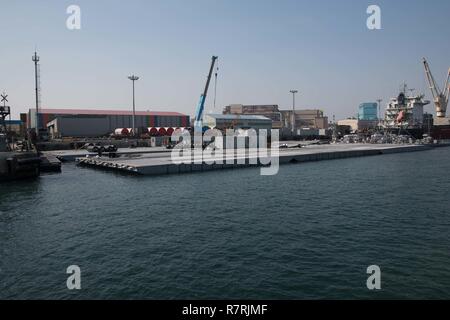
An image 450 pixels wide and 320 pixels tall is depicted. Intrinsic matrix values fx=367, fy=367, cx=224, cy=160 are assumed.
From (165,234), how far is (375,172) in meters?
47.8

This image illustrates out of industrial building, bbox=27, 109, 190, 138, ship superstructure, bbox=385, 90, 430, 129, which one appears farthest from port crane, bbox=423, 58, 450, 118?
industrial building, bbox=27, 109, 190, 138

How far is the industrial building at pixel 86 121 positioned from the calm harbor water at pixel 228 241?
356 ft

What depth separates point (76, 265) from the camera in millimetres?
21547

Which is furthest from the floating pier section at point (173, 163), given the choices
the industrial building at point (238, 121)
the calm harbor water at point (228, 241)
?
the industrial building at point (238, 121)

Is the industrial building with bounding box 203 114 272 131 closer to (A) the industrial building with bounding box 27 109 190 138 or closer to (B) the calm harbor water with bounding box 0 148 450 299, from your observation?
(A) the industrial building with bounding box 27 109 190 138

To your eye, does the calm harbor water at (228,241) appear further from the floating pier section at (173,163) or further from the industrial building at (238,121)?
the industrial building at (238,121)

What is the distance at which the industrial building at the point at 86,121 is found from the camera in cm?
14800

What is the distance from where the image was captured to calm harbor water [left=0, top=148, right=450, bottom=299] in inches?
728

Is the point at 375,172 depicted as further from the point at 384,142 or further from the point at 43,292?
the point at 384,142

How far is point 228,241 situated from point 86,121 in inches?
5603

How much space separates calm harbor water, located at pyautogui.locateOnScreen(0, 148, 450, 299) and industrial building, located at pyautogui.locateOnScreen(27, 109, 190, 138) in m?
109

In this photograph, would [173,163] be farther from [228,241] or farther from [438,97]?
[438,97]

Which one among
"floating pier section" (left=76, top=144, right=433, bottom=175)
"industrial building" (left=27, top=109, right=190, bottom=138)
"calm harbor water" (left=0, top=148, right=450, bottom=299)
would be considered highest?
"industrial building" (left=27, top=109, right=190, bottom=138)

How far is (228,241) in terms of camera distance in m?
25.6
